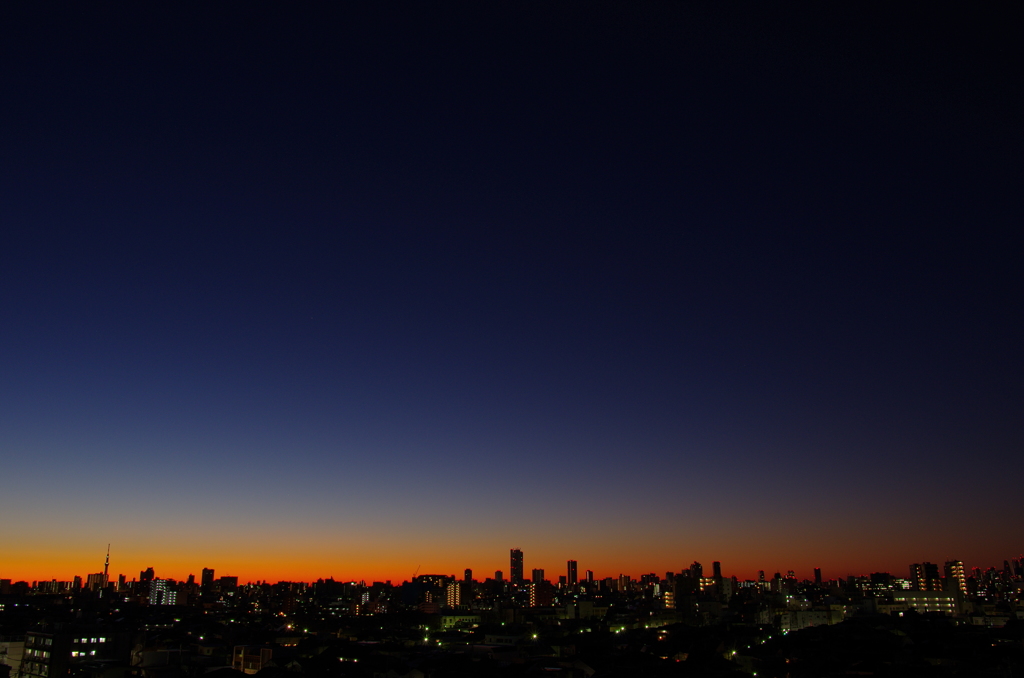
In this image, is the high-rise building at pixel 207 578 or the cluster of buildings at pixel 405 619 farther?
the high-rise building at pixel 207 578

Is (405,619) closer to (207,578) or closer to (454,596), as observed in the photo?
(454,596)

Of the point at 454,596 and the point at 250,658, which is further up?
the point at 250,658

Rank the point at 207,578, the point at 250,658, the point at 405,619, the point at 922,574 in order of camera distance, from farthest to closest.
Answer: the point at 207,578, the point at 922,574, the point at 405,619, the point at 250,658

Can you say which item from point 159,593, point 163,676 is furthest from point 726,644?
point 159,593

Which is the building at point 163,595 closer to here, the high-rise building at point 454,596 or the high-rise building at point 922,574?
the high-rise building at point 454,596

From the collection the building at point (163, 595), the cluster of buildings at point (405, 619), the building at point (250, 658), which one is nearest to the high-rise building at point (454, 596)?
the cluster of buildings at point (405, 619)

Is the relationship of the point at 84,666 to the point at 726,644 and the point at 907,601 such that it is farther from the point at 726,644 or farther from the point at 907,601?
the point at 907,601

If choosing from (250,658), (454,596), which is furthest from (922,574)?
(250,658)

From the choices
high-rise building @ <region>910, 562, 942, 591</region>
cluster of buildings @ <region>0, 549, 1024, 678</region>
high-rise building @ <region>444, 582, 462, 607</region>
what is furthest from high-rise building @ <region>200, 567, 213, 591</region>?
high-rise building @ <region>910, 562, 942, 591</region>
